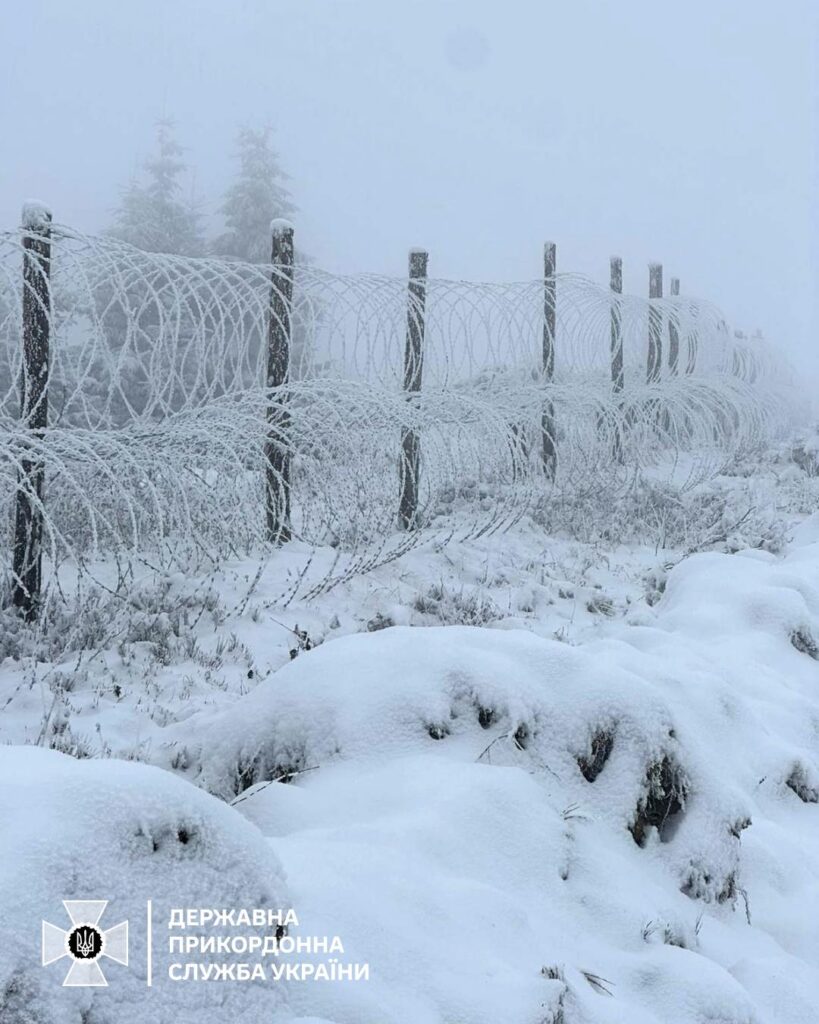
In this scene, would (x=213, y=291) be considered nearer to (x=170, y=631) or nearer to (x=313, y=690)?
(x=170, y=631)

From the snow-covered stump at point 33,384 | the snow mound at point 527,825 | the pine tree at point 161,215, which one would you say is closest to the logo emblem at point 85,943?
the snow mound at point 527,825

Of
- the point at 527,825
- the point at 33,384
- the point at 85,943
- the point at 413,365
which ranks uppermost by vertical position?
the point at 413,365

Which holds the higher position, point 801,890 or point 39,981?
point 39,981

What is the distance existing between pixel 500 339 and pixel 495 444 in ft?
7.64

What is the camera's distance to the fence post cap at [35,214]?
5391 millimetres

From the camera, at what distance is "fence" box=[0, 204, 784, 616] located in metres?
5.11

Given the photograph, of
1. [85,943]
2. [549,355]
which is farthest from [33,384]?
[549,355]

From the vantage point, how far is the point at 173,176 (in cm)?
2758

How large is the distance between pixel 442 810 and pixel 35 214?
452 centimetres

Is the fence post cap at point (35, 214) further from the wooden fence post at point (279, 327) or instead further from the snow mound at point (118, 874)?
the snow mound at point (118, 874)

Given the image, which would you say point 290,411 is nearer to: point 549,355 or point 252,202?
point 549,355

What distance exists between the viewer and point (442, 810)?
248 cm

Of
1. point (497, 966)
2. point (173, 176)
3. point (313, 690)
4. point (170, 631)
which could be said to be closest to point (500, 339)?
point (170, 631)

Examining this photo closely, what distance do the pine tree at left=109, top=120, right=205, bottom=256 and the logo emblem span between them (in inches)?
1007
